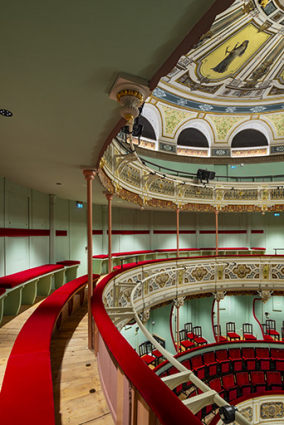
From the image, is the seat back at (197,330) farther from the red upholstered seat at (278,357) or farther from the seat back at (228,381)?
the seat back at (228,381)

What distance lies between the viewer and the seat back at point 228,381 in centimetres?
982

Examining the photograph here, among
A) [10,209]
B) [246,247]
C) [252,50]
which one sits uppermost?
[252,50]

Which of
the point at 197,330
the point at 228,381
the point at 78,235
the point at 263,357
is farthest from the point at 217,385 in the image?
the point at 78,235

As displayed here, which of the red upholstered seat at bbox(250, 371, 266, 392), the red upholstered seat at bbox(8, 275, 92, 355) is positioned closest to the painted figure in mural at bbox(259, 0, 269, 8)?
the red upholstered seat at bbox(8, 275, 92, 355)

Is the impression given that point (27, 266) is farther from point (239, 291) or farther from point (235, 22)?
point (235, 22)

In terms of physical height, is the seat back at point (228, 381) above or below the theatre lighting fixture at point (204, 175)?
below

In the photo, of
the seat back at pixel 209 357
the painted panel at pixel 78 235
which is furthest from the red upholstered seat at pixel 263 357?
the painted panel at pixel 78 235

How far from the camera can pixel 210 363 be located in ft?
33.6

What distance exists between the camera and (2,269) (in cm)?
583

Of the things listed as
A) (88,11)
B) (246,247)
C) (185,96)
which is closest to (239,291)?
(246,247)

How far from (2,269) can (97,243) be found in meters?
5.80

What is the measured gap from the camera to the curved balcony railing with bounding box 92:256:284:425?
152cm

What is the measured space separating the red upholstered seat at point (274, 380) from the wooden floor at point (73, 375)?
395 inches

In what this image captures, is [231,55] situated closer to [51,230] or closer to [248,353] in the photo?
[51,230]
